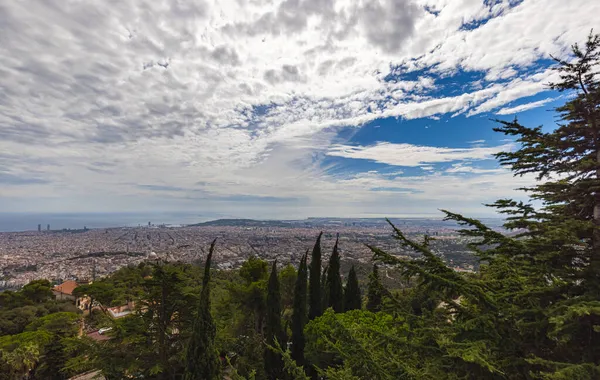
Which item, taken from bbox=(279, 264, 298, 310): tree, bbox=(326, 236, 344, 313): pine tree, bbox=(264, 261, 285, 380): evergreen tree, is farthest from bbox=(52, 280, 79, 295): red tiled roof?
bbox=(326, 236, 344, 313): pine tree

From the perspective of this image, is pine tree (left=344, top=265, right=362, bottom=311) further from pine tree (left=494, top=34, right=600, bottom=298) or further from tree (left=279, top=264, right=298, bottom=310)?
→ pine tree (left=494, top=34, right=600, bottom=298)

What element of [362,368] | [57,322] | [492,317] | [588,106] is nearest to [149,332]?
[362,368]

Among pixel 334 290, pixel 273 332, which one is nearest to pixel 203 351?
pixel 273 332

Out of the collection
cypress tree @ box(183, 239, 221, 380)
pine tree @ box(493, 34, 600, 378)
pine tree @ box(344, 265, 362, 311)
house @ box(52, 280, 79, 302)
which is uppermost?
pine tree @ box(493, 34, 600, 378)

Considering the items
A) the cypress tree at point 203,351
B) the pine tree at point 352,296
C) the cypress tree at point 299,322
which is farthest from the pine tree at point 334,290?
the cypress tree at point 203,351

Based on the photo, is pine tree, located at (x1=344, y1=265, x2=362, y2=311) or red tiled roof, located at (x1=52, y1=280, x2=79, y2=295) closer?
pine tree, located at (x1=344, y1=265, x2=362, y2=311)

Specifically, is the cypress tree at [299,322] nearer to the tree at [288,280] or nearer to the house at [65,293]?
the tree at [288,280]

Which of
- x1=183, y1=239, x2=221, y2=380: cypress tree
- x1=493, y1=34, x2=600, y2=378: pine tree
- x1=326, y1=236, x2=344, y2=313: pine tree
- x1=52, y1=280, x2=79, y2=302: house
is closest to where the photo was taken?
x1=493, y1=34, x2=600, y2=378: pine tree
